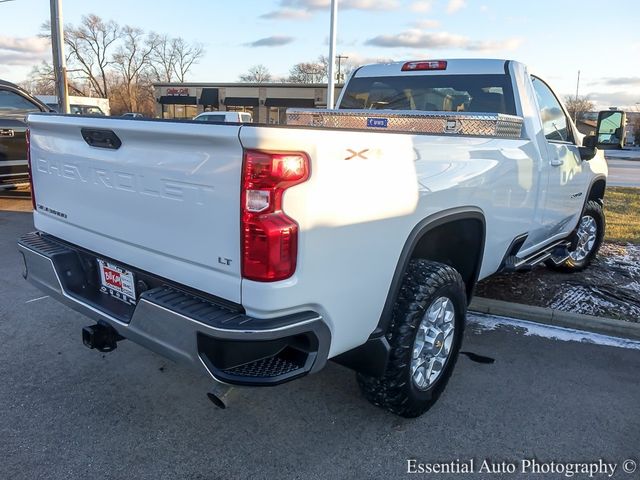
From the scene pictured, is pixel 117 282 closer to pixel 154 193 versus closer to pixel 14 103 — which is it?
pixel 154 193

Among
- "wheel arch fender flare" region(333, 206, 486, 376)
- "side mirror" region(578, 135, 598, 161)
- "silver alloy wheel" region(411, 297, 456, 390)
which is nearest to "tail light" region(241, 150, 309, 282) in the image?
"wheel arch fender flare" region(333, 206, 486, 376)

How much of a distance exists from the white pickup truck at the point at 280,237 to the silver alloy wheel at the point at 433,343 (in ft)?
0.04

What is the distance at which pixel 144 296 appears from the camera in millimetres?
2338

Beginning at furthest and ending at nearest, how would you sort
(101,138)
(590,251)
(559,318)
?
(590,251), (559,318), (101,138)

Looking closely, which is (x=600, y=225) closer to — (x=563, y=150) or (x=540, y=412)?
(x=563, y=150)

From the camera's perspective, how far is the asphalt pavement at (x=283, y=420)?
8.58 feet

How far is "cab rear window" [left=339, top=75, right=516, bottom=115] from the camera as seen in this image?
429 cm

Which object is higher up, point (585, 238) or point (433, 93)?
point (433, 93)

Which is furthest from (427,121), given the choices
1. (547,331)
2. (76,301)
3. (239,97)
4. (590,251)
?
(239,97)

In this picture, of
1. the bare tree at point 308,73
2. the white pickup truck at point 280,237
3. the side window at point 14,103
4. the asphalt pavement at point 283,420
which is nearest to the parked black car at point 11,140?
the side window at point 14,103

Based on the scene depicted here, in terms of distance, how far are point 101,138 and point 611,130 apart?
4.80 m

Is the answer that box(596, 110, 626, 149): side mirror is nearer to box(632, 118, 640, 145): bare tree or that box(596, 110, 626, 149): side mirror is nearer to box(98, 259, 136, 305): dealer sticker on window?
box(98, 259, 136, 305): dealer sticker on window

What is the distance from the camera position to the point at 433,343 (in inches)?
118

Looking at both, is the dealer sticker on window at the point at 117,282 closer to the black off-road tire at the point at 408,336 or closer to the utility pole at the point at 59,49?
the black off-road tire at the point at 408,336
